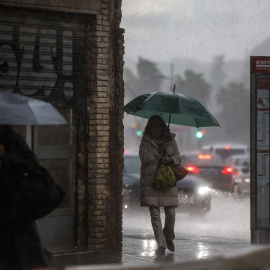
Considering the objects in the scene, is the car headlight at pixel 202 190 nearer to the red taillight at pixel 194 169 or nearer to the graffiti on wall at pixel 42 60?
the red taillight at pixel 194 169

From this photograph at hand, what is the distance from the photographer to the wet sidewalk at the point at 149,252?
11.8 metres

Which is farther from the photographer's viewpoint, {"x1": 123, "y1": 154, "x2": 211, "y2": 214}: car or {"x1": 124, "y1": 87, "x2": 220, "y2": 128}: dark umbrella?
{"x1": 123, "y1": 154, "x2": 211, "y2": 214}: car

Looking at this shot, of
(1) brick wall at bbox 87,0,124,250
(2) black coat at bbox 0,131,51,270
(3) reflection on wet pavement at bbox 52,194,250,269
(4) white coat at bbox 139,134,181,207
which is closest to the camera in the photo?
(2) black coat at bbox 0,131,51,270

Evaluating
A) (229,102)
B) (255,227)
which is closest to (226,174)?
(255,227)

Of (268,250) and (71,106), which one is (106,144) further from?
(268,250)

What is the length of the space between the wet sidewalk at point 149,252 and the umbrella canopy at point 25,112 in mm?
4263

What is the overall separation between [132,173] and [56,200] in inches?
590

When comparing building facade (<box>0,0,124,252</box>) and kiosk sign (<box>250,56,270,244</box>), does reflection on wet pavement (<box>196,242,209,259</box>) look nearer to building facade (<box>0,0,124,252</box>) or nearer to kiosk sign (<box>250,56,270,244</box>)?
kiosk sign (<box>250,56,270,244</box>)

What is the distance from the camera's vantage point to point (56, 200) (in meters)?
6.81

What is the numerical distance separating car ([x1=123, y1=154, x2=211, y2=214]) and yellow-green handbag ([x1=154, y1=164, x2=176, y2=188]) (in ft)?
28.7

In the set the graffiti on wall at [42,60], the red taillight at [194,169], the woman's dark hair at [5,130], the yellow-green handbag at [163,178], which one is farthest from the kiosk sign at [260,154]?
the red taillight at [194,169]

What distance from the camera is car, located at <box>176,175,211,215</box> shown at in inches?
848

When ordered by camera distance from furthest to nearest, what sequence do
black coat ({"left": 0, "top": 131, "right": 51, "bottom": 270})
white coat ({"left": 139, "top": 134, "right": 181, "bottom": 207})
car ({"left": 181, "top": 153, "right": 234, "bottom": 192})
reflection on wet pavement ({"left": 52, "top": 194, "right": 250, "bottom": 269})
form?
car ({"left": 181, "top": 153, "right": 234, "bottom": 192}) < white coat ({"left": 139, "top": 134, "right": 181, "bottom": 207}) < reflection on wet pavement ({"left": 52, "top": 194, "right": 250, "bottom": 269}) < black coat ({"left": 0, "top": 131, "right": 51, "bottom": 270})

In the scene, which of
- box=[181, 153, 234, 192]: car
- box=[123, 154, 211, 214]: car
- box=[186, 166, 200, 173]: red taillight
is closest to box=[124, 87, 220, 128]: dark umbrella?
box=[123, 154, 211, 214]: car
